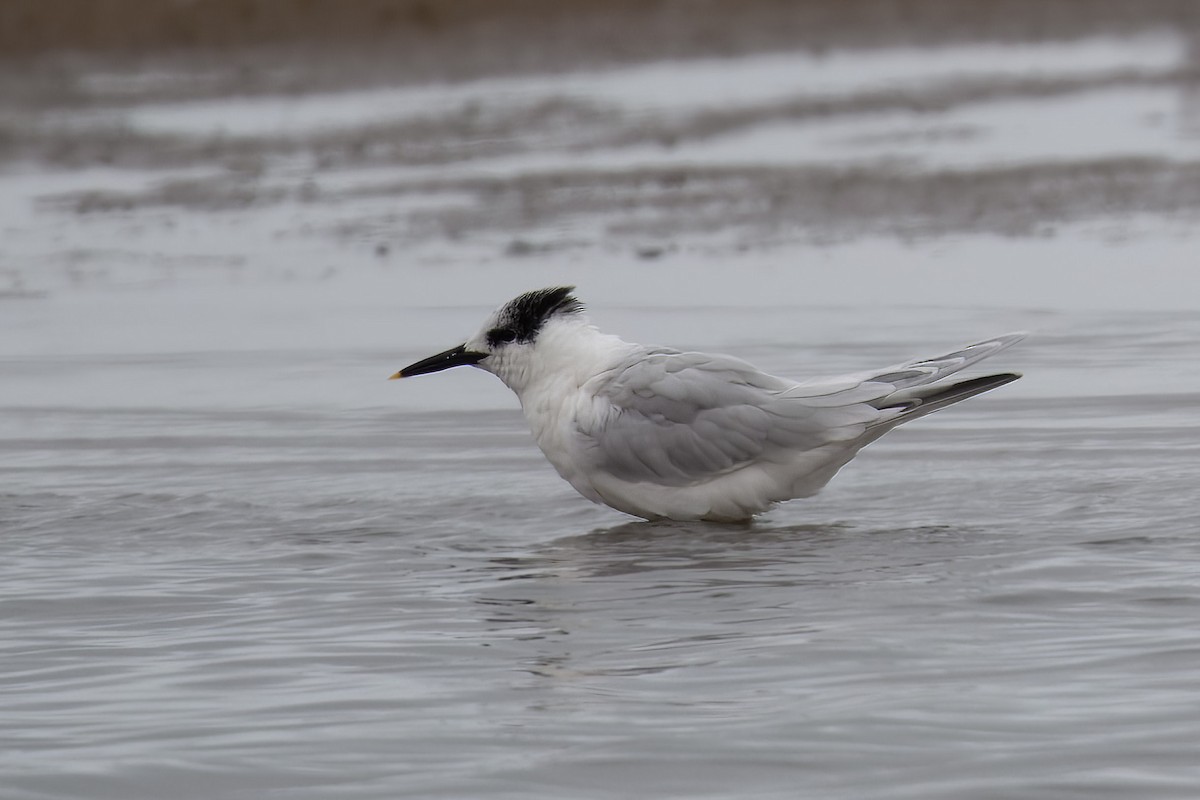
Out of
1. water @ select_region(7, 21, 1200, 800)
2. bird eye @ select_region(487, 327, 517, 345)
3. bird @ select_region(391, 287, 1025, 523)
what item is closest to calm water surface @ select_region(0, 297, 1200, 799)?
water @ select_region(7, 21, 1200, 800)

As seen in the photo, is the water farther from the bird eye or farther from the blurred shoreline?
the blurred shoreline

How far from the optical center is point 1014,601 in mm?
5957

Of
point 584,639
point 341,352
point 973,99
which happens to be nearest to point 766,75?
point 973,99

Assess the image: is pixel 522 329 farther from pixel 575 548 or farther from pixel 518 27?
pixel 518 27

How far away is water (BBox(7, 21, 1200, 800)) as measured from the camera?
4.84 m

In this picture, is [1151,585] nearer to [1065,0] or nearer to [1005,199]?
[1005,199]

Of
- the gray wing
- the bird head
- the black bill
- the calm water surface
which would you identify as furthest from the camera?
the black bill

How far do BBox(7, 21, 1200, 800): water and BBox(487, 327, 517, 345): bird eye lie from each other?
50 centimetres

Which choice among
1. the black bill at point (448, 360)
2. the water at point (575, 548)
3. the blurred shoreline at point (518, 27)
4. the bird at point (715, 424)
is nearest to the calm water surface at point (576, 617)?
the water at point (575, 548)

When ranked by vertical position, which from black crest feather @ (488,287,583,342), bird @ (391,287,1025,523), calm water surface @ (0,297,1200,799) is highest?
black crest feather @ (488,287,583,342)

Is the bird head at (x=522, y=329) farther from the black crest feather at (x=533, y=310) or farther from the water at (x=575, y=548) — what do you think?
the water at (x=575, y=548)

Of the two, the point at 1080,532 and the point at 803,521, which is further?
the point at 803,521

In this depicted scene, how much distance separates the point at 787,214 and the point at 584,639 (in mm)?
8840

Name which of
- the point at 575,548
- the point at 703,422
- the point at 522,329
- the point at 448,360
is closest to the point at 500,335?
the point at 522,329
